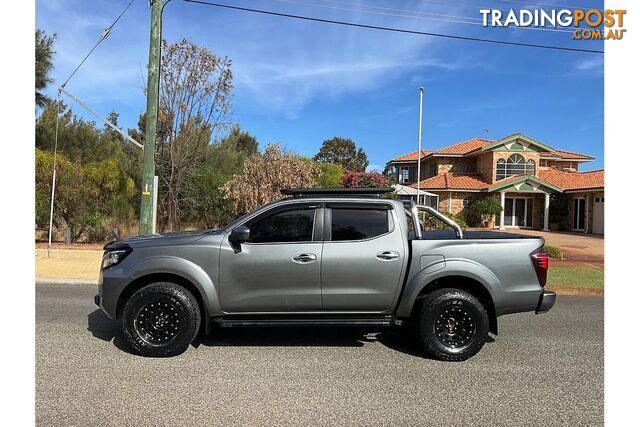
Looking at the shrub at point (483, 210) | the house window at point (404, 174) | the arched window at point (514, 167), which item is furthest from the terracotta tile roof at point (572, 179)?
the house window at point (404, 174)

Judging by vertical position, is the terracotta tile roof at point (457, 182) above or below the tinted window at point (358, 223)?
above

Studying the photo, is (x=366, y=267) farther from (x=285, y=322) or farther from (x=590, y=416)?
(x=590, y=416)

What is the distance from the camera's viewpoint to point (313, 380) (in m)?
4.35

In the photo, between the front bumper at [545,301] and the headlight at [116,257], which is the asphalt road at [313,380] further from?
the headlight at [116,257]

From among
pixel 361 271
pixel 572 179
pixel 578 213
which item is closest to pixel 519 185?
pixel 578 213

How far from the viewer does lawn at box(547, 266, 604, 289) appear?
9695 mm

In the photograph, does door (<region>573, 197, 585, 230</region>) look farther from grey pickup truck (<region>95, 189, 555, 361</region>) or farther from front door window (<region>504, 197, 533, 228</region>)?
grey pickup truck (<region>95, 189, 555, 361</region>)

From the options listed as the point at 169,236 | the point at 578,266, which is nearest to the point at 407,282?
the point at 169,236

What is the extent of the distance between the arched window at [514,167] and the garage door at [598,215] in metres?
5.64

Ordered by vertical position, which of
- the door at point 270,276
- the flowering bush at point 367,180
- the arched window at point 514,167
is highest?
the arched window at point 514,167

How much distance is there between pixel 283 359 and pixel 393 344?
59.2 inches

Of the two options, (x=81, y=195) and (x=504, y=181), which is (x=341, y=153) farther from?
(x=81, y=195)

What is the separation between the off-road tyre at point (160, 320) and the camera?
16.3ft

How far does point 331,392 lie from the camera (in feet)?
13.4
